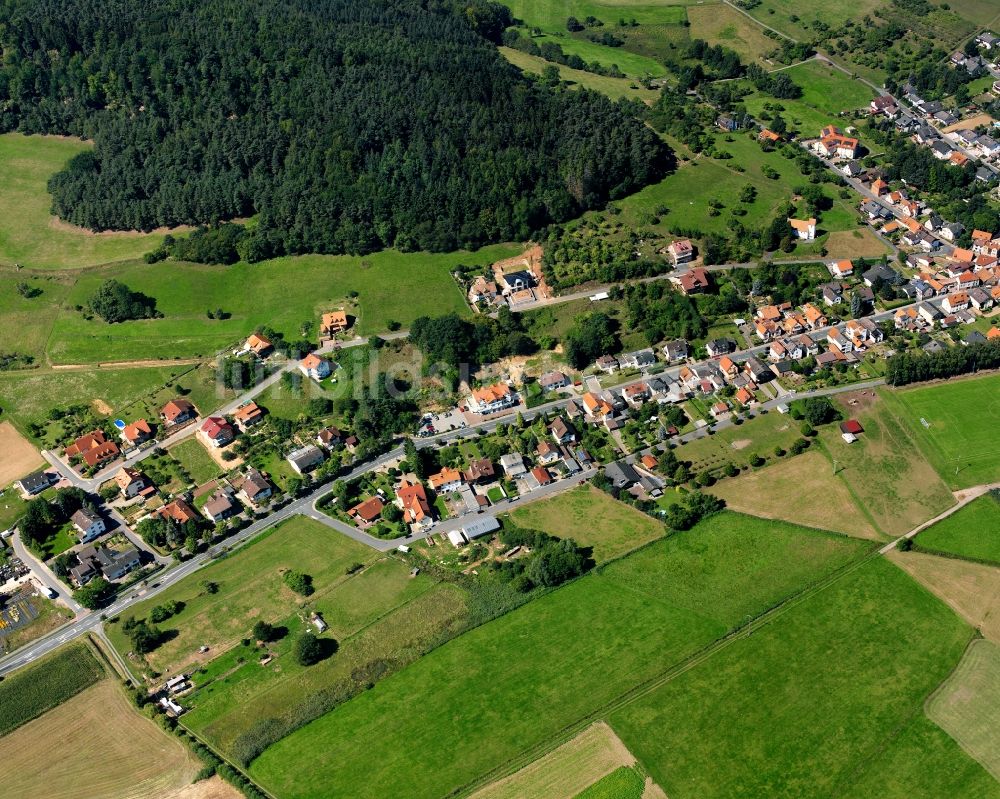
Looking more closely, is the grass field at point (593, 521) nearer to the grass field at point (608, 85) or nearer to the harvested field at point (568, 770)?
the harvested field at point (568, 770)

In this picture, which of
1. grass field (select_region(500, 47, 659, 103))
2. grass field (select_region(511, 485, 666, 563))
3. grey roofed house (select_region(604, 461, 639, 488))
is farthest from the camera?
grass field (select_region(500, 47, 659, 103))

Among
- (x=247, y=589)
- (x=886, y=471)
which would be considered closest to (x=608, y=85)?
(x=886, y=471)

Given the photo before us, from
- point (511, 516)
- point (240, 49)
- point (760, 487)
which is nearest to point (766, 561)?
point (760, 487)

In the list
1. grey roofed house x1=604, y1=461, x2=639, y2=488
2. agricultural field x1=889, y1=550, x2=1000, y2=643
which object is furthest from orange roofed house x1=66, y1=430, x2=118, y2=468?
agricultural field x1=889, y1=550, x2=1000, y2=643

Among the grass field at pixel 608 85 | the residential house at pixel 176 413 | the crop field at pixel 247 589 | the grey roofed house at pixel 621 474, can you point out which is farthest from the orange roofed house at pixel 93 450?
the grass field at pixel 608 85

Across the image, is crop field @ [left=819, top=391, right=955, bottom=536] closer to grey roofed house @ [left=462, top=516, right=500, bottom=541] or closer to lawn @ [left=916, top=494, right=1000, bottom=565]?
lawn @ [left=916, top=494, right=1000, bottom=565]

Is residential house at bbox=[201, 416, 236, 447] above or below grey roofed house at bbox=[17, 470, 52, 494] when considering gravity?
above

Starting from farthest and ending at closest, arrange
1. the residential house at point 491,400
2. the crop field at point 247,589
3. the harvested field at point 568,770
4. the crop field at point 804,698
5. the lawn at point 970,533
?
the residential house at point 491,400 < the lawn at point 970,533 < the crop field at point 247,589 < the crop field at point 804,698 < the harvested field at point 568,770

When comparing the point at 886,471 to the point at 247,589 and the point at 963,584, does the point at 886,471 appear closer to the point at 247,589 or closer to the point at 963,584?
the point at 963,584
